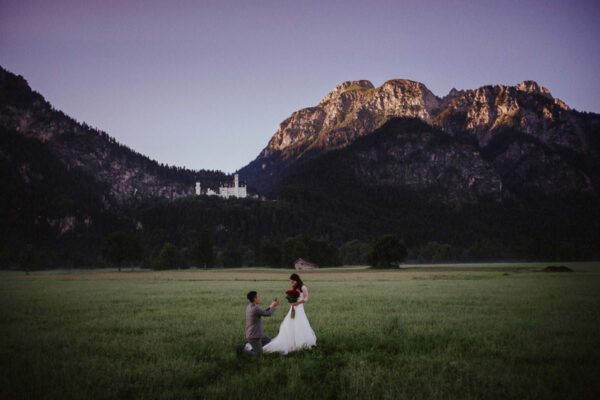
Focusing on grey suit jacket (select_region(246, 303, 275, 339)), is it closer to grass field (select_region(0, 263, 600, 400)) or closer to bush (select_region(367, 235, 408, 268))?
grass field (select_region(0, 263, 600, 400))

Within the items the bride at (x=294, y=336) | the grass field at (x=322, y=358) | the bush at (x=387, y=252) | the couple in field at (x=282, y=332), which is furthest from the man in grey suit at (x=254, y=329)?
the bush at (x=387, y=252)

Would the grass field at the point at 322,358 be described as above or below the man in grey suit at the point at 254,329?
below

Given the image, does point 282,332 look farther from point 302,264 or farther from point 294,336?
point 302,264

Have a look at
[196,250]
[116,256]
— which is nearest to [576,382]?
[116,256]

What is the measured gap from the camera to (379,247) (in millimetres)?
100312

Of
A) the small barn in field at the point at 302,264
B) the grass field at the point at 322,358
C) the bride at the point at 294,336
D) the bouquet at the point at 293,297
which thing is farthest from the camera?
the small barn in field at the point at 302,264

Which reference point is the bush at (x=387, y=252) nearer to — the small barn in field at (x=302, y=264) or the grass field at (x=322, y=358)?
the small barn in field at (x=302, y=264)

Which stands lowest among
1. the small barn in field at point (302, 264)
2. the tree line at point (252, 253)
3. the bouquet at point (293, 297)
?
the small barn in field at point (302, 264)

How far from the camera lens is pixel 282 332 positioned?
39.4ft

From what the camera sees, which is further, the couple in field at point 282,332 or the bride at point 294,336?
the bride at point 294,336

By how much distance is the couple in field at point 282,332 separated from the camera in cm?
1166

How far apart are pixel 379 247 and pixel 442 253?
9010 cm

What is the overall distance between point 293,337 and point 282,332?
401 mm

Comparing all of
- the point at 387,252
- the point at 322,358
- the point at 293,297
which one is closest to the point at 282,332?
the point at 293,297
